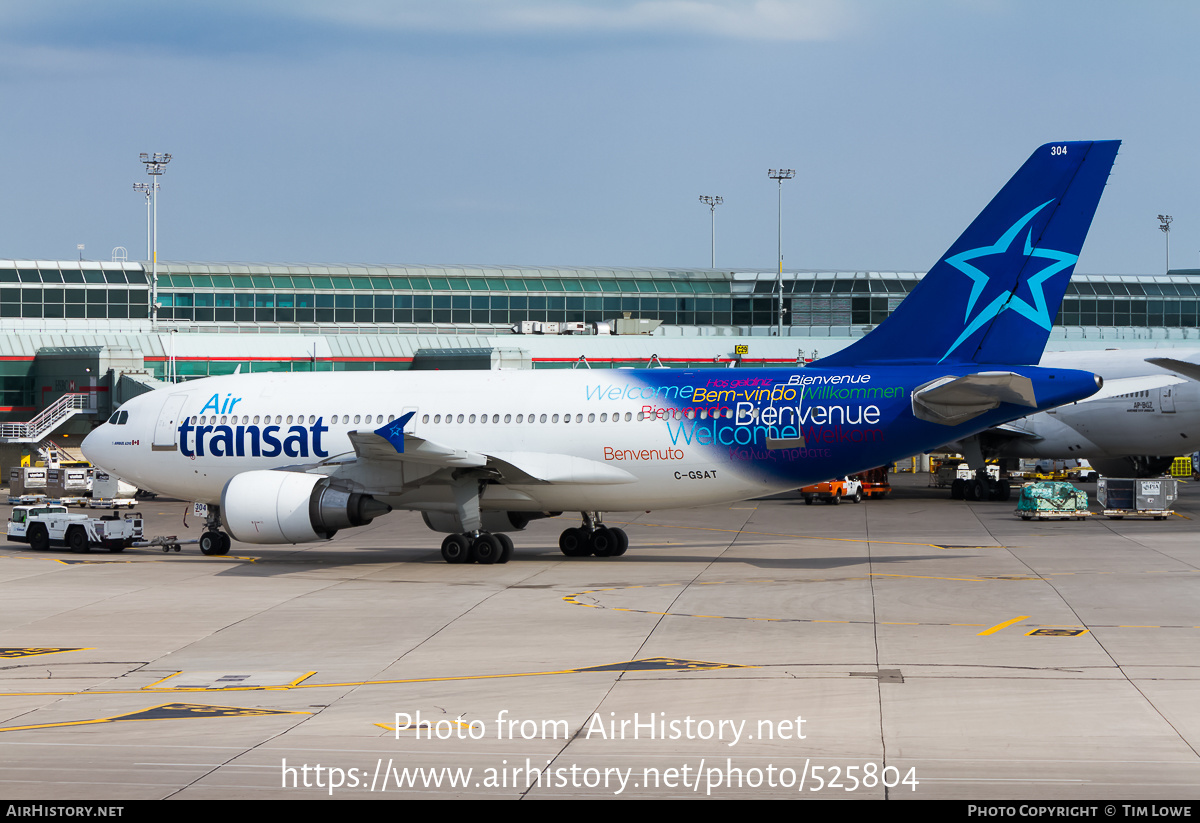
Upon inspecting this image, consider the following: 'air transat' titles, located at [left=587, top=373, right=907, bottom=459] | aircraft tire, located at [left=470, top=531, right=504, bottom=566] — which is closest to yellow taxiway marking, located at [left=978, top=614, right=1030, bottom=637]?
'air transat' titles, located at [left=587, top=373, right=907, bottom=459]

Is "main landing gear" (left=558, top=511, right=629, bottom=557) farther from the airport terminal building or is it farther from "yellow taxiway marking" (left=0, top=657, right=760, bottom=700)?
the airport terminal building

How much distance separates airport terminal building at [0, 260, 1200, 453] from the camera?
63406 millimetres

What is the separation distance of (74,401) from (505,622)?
50013 mm

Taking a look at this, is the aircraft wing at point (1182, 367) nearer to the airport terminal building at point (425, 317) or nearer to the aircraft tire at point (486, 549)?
the aircraft tire at point (486, 549)

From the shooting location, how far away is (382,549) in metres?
30.9

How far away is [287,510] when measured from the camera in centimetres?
2544

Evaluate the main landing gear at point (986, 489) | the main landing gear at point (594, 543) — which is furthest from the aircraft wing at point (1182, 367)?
the main landing gear at point (594, 543)

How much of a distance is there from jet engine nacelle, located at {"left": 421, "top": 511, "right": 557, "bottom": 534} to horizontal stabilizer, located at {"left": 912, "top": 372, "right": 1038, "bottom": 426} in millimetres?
8689

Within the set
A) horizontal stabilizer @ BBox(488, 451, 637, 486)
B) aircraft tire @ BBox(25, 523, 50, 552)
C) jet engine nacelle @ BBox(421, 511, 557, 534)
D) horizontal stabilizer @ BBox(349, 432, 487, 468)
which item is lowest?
aircraft tire @ BBox(25, 523, 50, 552)

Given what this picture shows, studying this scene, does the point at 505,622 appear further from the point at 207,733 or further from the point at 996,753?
the point at 996,753

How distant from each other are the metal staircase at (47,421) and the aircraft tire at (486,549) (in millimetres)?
39296

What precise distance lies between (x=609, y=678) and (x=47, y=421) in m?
54.3

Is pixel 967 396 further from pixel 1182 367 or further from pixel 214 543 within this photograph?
pixel 214 543

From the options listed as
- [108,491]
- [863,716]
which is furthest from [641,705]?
[108,491]
